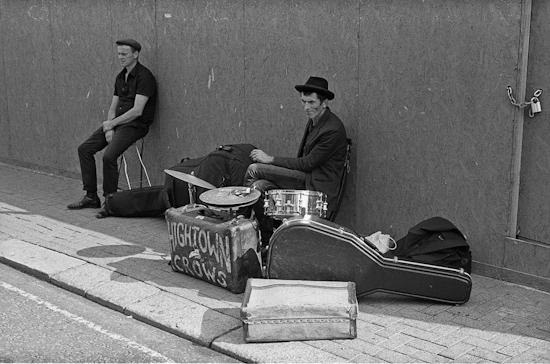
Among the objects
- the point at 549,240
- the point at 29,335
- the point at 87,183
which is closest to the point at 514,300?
the point at 549,240

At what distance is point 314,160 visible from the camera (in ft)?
22.1

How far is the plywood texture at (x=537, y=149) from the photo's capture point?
5746mm

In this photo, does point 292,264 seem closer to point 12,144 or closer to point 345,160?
point 345,160

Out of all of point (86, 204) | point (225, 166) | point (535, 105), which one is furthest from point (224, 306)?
point (86, 204)

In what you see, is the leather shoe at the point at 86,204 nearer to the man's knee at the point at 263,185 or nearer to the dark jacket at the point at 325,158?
the man's knee at the point at 263,185

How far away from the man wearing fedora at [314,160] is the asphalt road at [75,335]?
1.81m

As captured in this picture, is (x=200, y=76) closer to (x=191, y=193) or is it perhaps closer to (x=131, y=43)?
(x=131, y=43)

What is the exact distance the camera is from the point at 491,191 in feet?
20.2

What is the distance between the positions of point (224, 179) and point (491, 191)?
2.42m

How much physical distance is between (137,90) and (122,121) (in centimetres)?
37

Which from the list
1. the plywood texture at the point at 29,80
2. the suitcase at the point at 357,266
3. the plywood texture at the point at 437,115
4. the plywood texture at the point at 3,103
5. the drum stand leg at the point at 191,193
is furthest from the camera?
the plywood texture at the point at 3,103

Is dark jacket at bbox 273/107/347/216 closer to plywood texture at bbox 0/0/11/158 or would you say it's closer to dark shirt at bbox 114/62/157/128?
dark shirt at bbox 114/62/157/128

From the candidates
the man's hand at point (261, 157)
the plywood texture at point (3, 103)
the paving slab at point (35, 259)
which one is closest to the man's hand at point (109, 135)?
the paving slab at point (35, 259)

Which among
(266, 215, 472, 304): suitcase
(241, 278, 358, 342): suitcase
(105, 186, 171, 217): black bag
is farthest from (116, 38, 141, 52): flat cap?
(241, 278, 358, 342): suitcase
